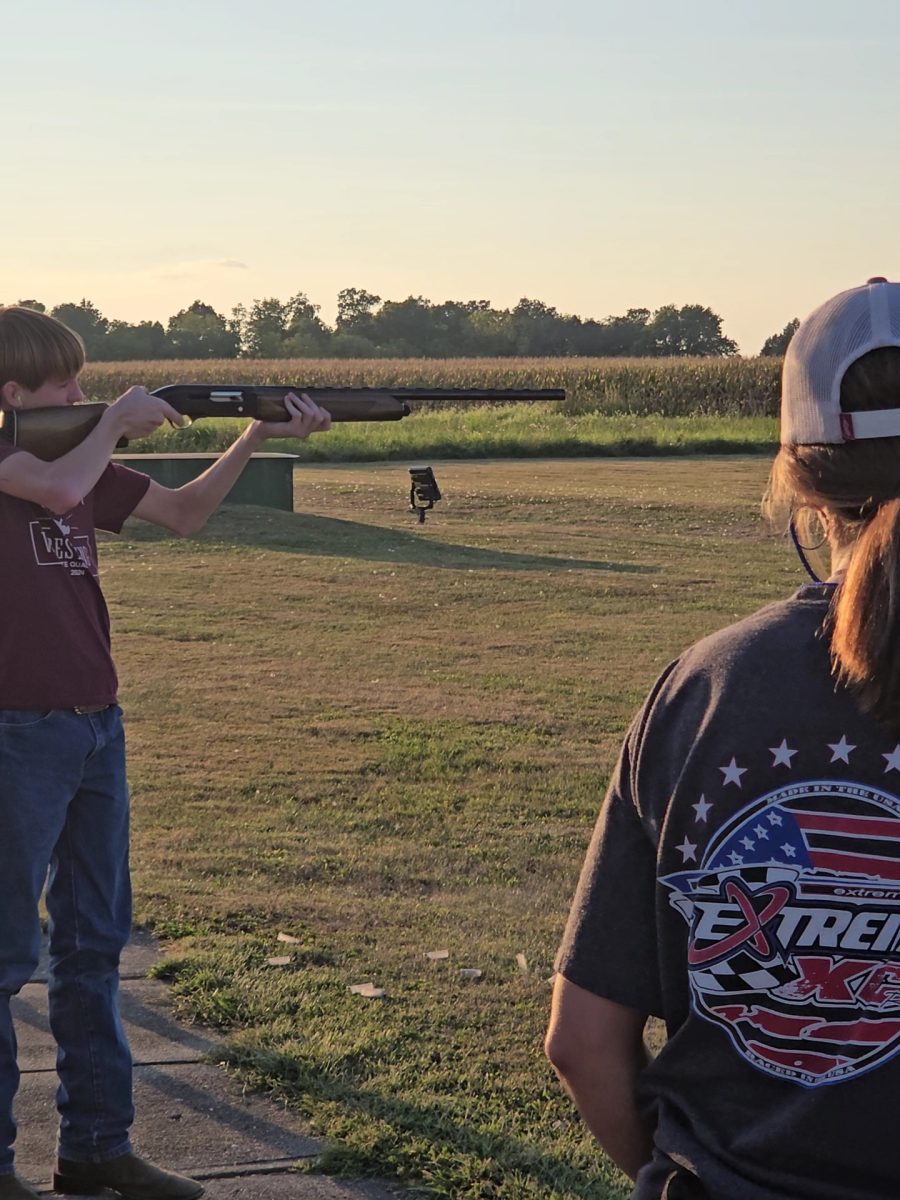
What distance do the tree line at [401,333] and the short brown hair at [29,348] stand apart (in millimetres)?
88999

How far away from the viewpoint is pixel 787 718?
5.32ft

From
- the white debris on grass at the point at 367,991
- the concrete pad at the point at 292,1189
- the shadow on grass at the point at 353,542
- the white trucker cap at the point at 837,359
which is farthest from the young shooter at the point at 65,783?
the shadow on grass at the point at 353,542

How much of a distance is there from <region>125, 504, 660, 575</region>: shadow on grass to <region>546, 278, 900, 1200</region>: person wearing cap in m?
14.5

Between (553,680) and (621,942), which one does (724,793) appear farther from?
(553,680)

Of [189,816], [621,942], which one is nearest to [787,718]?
[621,942]

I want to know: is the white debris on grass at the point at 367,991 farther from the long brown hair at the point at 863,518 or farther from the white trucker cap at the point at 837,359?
the white trucker cap at the point at 837,359

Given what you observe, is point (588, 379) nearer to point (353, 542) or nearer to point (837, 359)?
point (353, 542)

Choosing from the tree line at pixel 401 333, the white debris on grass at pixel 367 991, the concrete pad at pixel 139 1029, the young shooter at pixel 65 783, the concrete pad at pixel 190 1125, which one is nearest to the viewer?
the young shooter at pixel 65 783

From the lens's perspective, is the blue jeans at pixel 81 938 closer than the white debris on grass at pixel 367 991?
Yes

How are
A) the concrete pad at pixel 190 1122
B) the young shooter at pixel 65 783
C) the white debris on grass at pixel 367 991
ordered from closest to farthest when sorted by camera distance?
the young shooter at pixel 65 783
the concrete pad at pixel 190 1122
the white debris on grass at pixel 367 991

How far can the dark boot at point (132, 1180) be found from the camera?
3611mm

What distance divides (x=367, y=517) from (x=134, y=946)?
602 inches

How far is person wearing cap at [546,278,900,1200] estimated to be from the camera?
1.61m

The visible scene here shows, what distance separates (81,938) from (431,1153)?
105 cm
